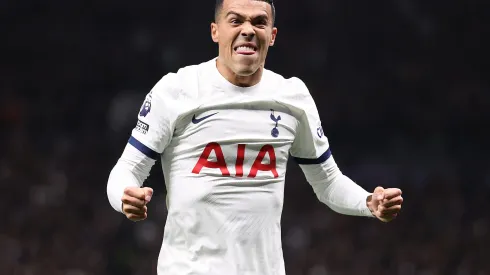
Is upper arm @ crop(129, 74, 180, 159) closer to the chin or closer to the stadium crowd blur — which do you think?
the chin

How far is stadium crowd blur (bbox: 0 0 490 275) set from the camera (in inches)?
183

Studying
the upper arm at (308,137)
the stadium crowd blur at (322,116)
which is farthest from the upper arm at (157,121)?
the stadium crowd blur at (322,116)

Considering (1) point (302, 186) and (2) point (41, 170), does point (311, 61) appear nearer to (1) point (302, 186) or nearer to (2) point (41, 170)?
(1) point (302, 186)

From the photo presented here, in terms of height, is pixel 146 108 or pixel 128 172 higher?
pixel 146 108

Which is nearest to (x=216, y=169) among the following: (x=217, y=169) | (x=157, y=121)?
(x=217, y=169)

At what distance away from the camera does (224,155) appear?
2443 mm

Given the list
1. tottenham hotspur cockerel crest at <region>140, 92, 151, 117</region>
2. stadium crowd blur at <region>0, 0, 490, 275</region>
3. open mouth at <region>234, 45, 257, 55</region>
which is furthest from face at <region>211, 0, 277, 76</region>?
stadium crowd blur at <region>0, 0, 490, 275</region>

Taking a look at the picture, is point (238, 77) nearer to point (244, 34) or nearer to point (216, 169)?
point (244, 34)

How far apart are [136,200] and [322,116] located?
2860 millimetres

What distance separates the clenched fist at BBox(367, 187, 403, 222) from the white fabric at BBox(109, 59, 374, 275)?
11.0 inches

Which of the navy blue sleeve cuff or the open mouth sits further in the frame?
the navy blue sleeve cuff

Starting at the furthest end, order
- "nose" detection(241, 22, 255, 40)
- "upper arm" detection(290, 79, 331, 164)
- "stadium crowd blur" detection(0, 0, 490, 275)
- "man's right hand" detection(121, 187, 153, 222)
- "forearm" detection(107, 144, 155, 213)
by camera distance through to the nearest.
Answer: "stadium crowd blur" detection(0, 0, 490, 275) < "upper arm" detection(290, 79, 331, 164) < "nose" detection(241, 22, 255, 40) < "forearm" detection(107, 144, 155, 213) < "man's right hand" detection(121, 187, 153, 222)

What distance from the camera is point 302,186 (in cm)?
489

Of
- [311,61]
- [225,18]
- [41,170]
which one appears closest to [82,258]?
Answer: [41,170]
